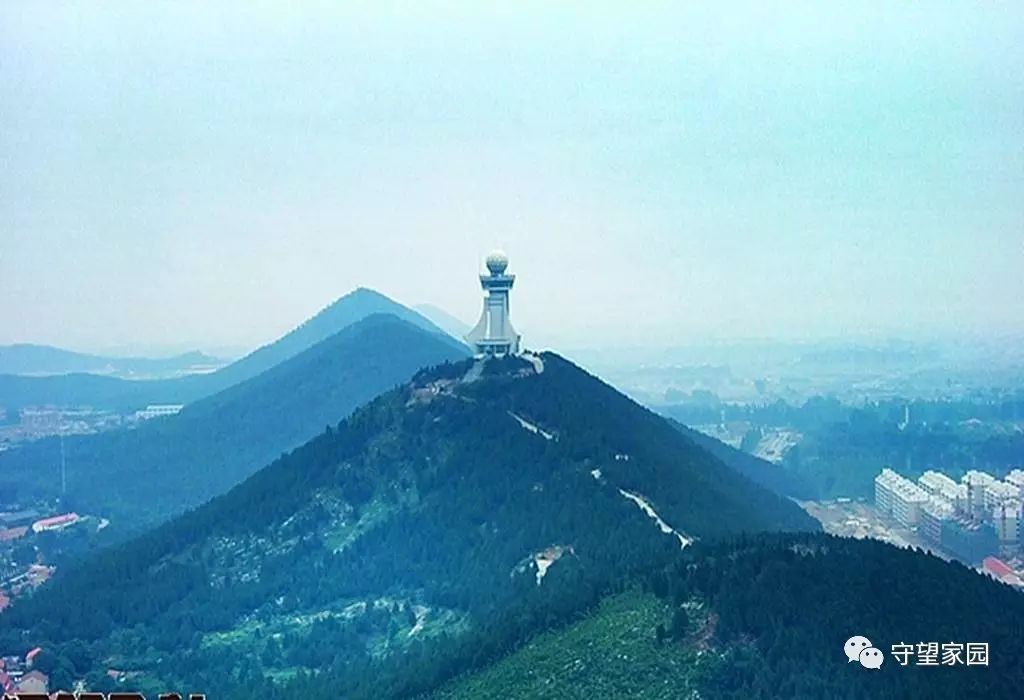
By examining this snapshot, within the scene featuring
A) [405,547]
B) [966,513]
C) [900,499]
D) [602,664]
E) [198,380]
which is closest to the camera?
[602,664]

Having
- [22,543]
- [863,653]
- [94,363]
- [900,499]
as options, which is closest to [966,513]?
[900,499]

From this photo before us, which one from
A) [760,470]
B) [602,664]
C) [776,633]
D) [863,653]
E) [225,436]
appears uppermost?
[776,633]

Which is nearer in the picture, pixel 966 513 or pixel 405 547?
pixel 405 547

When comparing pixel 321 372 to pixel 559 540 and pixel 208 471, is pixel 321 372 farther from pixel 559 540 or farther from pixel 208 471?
pixel 559 540

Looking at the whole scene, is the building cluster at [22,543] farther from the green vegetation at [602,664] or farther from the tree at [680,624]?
the tree at [680,624]

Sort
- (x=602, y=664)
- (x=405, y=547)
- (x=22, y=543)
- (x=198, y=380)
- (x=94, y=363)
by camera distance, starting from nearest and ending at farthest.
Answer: (x=602, y=664)
(x=405, y=547)
(x=22, y=543)
(x=198, y=380)
(x=94, y=363)

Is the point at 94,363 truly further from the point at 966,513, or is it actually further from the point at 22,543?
the point at 966,513

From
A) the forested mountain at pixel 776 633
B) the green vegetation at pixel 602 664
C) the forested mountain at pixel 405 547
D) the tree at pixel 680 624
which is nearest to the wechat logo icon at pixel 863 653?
the forested mountain at pixel 776 633
